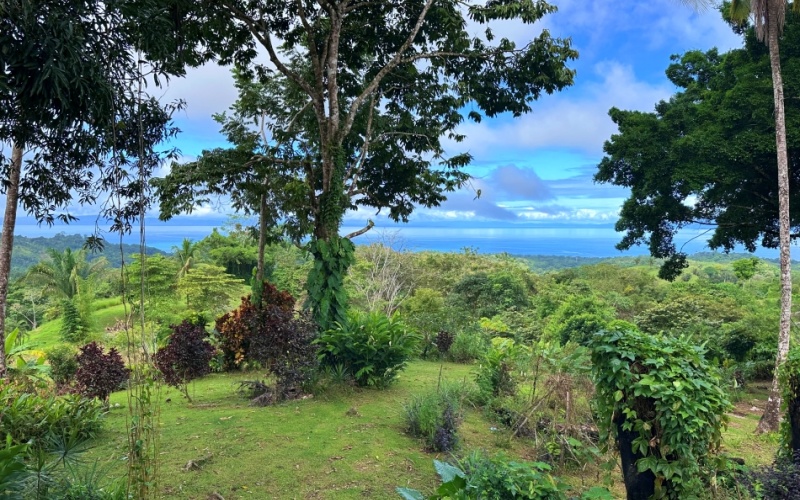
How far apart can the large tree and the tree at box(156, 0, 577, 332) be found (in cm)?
380

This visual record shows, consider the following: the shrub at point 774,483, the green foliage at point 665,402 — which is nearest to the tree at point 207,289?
the green foliage at point 665,402

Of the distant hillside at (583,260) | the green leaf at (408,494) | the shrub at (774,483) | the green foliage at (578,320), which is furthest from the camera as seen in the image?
the distant hillside at (583,260)

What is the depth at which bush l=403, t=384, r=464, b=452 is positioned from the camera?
5.12 metres

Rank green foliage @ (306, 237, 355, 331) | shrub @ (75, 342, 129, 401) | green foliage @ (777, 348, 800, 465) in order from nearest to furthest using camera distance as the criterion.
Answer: green foliage @ (777, 348, 800, 465) < shrub @ (75, 342, 129, 401) < green foliage @ (306, 237, 355, 331)

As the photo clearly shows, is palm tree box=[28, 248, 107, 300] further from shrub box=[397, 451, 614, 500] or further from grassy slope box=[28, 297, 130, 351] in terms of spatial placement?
shrub box=[397, 451, 614, 500]

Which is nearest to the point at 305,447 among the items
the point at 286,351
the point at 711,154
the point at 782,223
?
the point at 286,351

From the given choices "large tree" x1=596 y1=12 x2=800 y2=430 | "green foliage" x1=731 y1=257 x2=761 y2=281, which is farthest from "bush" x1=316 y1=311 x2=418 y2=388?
"green foliage" x1=731 y1=257 x2=761 y2=281

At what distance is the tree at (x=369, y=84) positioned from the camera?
8.15 m

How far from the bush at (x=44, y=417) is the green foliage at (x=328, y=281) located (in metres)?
3.40

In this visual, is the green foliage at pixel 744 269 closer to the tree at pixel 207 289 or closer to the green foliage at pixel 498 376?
the green foliage at pixel 498 376

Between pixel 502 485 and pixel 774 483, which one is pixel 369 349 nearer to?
pixel 502 485

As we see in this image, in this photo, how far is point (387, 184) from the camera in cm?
1044

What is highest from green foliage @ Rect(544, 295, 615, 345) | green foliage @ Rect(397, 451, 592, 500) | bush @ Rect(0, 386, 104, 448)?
green foliage @ Rect(397, 451, 592, 500)

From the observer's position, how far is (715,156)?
33.1 ft
